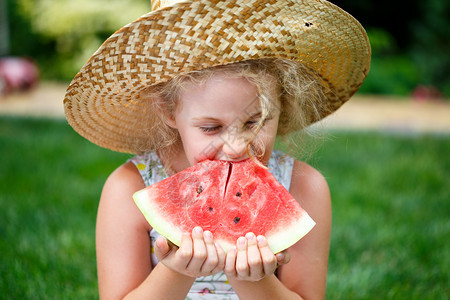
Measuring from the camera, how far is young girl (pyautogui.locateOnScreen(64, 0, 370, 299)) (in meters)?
1.72

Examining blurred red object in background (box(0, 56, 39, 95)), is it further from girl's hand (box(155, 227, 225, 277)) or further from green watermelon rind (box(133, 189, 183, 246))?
girl's hand (box(155, 227, 225, 277))

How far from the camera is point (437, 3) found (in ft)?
38.4

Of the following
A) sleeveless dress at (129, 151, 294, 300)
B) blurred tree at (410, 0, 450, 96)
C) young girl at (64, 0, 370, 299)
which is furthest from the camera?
blurred tree at (410, 0, 450, 96)

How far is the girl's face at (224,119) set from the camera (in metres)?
1.84

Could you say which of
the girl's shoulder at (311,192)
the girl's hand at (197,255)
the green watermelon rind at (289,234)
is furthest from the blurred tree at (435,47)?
the girl's hand at (197,255)

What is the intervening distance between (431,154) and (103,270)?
459 cm

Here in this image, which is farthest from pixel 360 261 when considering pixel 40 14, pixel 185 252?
pixel 40 14

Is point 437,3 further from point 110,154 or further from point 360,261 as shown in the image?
point 360,261

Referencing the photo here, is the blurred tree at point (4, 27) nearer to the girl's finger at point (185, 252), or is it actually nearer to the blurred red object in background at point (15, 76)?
the blurred red object in background at point (15, 76)

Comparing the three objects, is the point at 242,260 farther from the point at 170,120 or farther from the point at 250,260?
the point at 170,120

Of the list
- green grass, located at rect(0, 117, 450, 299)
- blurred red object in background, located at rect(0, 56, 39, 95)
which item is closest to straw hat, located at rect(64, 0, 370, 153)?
green grass, located at rect(0, 117, 450, 299)

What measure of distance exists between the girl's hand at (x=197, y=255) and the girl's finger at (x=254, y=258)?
3.5 inches

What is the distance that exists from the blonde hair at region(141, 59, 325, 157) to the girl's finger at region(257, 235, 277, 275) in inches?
16.1

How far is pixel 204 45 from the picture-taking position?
1.75 m
